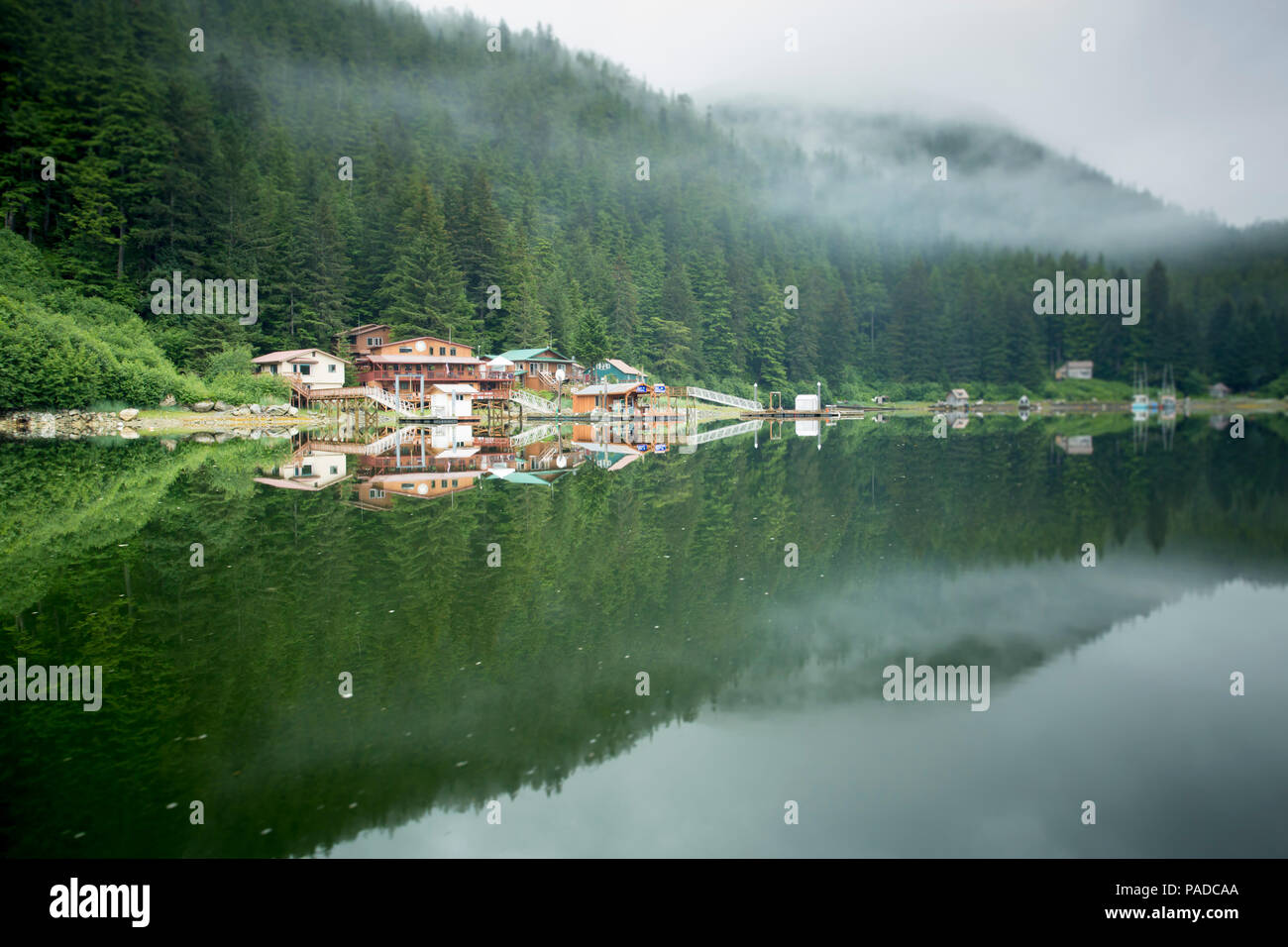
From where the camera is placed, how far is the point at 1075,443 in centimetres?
4003

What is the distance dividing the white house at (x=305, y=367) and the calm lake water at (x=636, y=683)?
4098cm

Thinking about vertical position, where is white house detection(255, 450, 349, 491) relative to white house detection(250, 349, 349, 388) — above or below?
below

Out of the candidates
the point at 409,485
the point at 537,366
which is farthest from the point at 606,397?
the point at 409,485

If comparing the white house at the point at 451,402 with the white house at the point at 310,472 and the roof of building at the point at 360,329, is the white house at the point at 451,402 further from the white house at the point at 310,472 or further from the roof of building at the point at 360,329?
the white house at the point at 310,472

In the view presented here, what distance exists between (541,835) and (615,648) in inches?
137

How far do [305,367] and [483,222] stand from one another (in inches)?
1184

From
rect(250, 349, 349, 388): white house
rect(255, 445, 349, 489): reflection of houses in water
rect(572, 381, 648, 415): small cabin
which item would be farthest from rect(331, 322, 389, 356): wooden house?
rect(255, 445, 349, 489): reflection of houses in water

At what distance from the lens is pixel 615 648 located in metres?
8.84

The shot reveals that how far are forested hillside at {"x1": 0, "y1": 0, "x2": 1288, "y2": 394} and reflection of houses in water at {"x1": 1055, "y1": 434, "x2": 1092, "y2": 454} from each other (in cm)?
4350

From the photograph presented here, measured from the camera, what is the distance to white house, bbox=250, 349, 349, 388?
5544 cm

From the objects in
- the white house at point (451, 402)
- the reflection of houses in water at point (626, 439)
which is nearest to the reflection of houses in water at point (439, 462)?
the reflection of houses in water at point (626, 439)

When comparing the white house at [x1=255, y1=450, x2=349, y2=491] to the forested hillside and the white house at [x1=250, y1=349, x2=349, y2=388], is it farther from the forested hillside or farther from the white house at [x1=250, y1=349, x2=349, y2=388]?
the white house at [x1=250, y1=349, x2=349, y2=388]

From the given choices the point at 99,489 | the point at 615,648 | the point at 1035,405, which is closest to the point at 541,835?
the point at 615,648

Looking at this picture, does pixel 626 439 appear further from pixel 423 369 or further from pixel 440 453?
pixel 423 369
